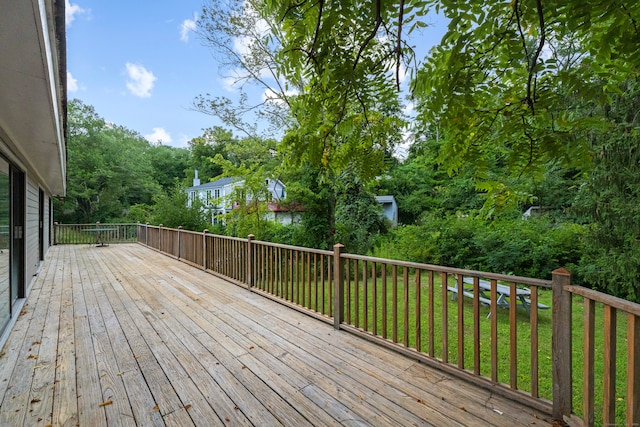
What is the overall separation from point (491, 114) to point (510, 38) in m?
0.53

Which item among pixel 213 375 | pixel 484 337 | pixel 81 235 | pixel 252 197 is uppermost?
pixel 252 197

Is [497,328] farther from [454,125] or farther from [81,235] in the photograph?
[81,235]

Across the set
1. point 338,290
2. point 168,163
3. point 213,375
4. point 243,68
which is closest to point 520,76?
point 338,290

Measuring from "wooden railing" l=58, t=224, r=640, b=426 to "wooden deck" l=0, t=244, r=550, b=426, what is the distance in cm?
17

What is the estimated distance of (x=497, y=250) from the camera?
765 centimetres

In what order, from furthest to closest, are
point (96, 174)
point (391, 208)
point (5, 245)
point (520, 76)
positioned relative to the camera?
point (96, 174) → point (391, 208) → point (5, 245) → point (520, 76)

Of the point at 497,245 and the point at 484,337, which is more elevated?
the point at 497,245

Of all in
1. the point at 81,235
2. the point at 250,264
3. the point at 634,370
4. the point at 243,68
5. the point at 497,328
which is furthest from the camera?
the point at 81,235

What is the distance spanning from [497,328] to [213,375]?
8.73ft

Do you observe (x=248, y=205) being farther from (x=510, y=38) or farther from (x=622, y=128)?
(x=622, y=128)

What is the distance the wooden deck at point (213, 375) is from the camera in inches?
75.0

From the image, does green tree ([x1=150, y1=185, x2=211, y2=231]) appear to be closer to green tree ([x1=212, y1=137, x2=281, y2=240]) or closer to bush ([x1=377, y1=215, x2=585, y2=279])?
green tree ([x1=212, y1=137, x2=281, y2=240])

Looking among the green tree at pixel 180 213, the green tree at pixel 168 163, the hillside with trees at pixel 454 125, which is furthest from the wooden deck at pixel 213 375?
the green tree at pixel 168 163

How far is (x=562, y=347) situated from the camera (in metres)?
1.82
